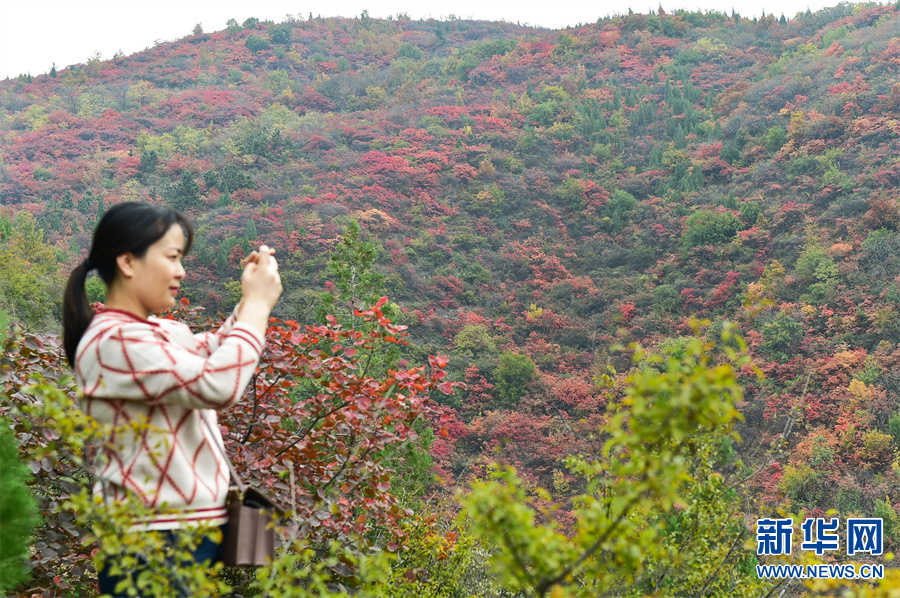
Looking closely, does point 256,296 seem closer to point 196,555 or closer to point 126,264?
point 126,264

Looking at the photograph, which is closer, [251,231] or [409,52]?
[251,231]

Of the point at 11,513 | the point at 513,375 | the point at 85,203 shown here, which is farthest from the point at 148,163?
the point at 11,513

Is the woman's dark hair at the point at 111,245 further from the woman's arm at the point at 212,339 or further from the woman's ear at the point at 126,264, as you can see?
the woman's arm at the point at 212,339

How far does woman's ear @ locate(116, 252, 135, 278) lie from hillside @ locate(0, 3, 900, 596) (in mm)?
5587

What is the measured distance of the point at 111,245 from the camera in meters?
1.26

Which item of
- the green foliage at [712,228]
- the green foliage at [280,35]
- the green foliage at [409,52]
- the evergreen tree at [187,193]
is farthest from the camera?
the green foliage at [280,35]

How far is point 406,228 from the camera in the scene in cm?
1784

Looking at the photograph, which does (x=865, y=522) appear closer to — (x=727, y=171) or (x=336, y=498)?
(x=336, y=498)

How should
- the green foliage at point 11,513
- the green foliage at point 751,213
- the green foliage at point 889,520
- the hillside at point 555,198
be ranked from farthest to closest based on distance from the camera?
1. the green foliage at point 751,213
2. the hillside at point 555,198
3. the green foliage at point 889,520
4. the green foliage at point 11,513

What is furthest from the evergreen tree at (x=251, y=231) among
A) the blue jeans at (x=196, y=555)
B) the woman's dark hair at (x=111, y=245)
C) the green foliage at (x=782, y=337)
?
the blue jeans at (x=196, y=555)

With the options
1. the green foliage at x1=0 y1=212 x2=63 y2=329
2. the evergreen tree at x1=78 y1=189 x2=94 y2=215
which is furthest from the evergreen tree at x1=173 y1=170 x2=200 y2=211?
the green foliage at x1=0 y1=212 x2=63 y2=329

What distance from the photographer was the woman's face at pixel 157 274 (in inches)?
50.1

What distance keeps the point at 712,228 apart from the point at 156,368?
15.7 meters

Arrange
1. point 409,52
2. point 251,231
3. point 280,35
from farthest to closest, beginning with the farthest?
point 280,35
point 409,52
point 251,231
